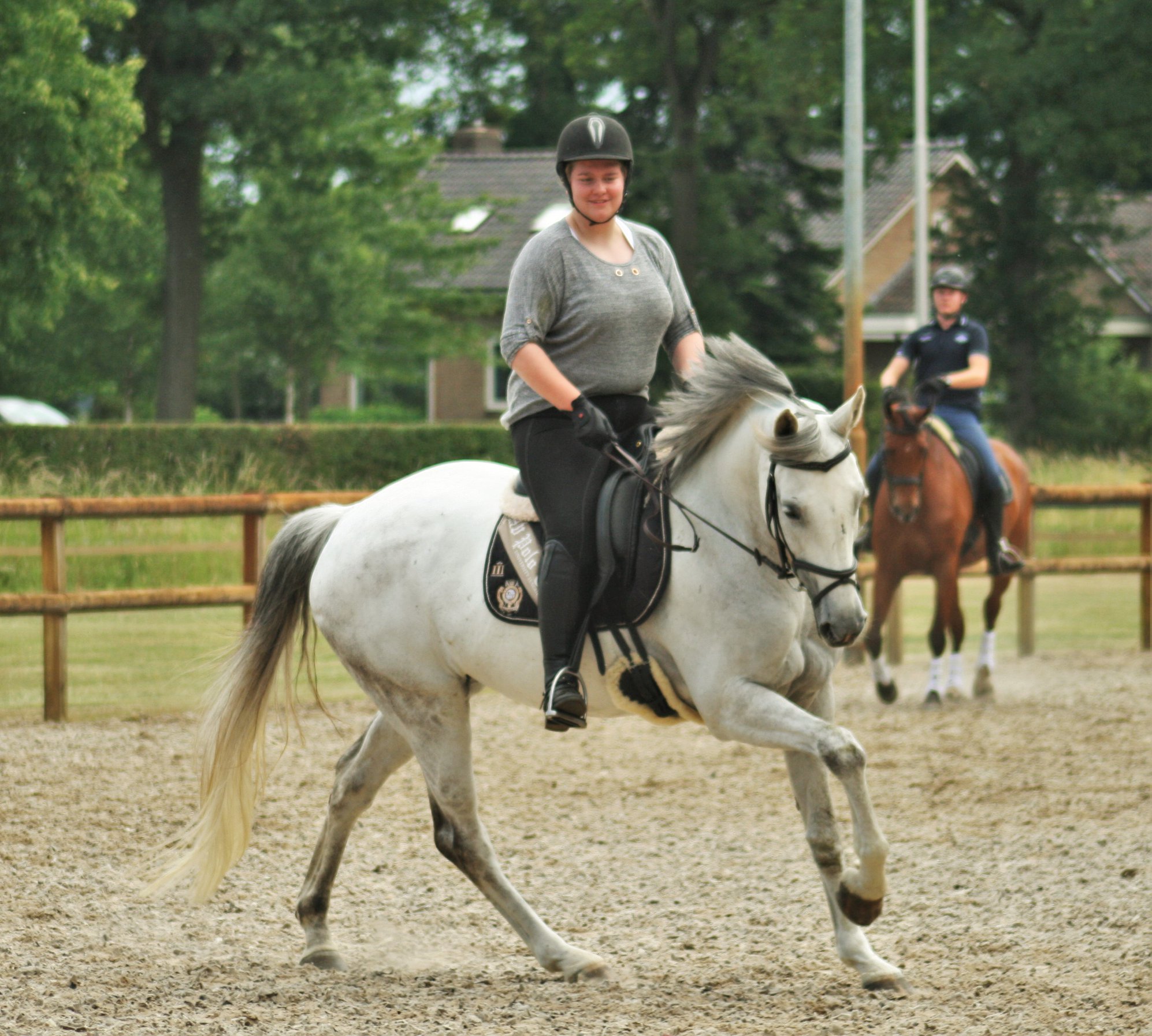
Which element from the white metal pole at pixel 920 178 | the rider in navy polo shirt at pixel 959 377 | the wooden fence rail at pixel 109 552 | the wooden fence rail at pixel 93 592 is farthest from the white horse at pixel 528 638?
the white metal pole at pixel 920 178

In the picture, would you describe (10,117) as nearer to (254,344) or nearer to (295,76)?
(295,76)

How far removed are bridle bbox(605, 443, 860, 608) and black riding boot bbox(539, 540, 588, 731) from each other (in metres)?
0.28

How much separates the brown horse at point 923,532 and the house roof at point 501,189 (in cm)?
2816

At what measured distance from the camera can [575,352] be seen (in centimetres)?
468

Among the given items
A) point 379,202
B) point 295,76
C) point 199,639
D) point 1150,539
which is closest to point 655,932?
point 199,639

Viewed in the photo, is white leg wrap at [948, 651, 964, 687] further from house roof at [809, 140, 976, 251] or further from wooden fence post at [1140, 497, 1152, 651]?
house roof at [809, 140, 976, 251]

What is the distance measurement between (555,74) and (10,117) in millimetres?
32500

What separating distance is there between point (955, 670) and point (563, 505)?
677cm

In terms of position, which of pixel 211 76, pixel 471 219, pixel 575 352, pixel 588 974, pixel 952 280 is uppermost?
pixel 211 76

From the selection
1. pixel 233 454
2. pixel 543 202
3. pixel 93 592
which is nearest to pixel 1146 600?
pixel 93 592

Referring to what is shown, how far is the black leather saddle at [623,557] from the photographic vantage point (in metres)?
4.54

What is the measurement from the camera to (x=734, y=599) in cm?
436

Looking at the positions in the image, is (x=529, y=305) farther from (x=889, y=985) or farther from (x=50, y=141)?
(x=50, y=141)

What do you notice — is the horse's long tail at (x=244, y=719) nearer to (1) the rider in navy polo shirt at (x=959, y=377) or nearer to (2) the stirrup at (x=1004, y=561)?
(1) the rider in navy polo shirt at (x=959, y=377)
